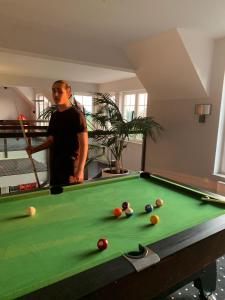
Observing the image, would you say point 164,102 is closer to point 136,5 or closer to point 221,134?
point 221,134

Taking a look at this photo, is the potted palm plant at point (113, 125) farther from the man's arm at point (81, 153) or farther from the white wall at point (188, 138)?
the man's arm at point (81, 153)

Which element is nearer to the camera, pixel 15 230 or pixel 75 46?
pixel 15 230

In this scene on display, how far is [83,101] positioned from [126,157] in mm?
2723

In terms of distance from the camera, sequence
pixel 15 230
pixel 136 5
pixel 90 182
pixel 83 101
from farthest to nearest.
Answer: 1. pixel 83 101
2. pixel 136 5
3. pixel 90 182
4. pixel 15 230

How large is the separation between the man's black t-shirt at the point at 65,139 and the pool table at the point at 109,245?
56cm

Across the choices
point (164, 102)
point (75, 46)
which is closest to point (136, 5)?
point (75, 46)

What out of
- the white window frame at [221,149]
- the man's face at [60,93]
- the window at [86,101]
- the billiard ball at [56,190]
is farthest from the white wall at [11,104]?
the billiard ball at [56,190]

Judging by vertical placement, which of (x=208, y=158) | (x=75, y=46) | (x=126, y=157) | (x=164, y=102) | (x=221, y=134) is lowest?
(x=126, y=157)

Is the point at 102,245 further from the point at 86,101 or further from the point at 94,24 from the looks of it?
the point at 86,101

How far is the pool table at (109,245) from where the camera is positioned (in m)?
0.73

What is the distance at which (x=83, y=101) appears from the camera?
7395 mm

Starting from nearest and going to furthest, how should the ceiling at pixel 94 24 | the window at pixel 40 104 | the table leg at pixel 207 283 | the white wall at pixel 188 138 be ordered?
1. the table leg at pixel 207 283
2. the ceiling at pixel 94 24
3. the white wall at pixel 188 138
4. the window at pixel 40 104

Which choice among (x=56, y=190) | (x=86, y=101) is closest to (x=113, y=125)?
(x=56, y=190)

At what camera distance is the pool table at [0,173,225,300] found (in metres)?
0.73
